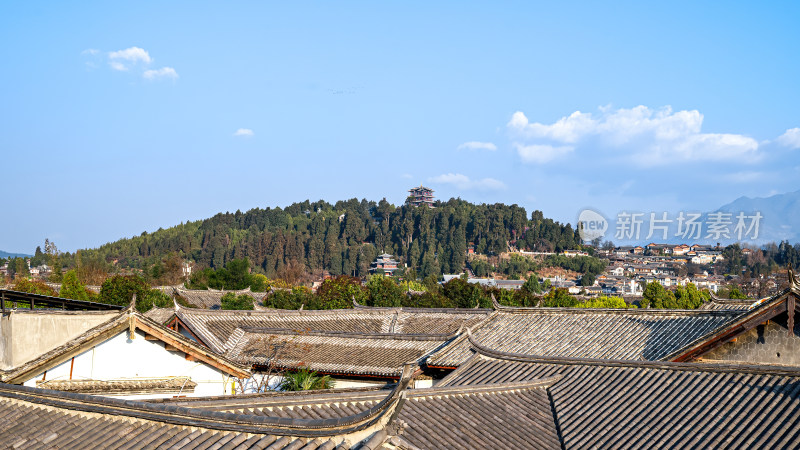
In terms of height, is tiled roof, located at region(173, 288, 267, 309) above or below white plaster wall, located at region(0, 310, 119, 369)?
below

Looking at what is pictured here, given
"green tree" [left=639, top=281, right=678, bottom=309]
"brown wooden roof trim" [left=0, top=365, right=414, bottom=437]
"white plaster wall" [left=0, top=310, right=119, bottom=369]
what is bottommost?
"green tree" [left=639, top=281, right=678, bottom=309]

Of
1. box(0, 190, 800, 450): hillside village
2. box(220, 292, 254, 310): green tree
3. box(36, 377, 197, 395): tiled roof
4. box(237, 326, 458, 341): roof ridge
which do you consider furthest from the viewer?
box(220, 292, 254, 310): green tree

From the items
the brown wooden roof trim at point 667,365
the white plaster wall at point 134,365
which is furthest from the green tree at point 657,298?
the white plaster wall at point 134,365

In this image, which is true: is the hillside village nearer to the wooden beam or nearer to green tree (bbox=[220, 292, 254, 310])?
the wooden beam

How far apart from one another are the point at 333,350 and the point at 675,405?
13.9 metres

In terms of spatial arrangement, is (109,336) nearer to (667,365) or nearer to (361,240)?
(667,365)

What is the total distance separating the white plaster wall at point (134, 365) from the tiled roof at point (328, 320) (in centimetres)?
783

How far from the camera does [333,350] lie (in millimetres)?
24750

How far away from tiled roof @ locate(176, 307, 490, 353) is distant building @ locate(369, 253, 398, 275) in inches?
5127

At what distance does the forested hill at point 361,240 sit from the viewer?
16338cm

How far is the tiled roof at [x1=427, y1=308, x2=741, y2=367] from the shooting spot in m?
19.3

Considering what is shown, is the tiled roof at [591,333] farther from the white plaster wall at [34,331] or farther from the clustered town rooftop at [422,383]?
the white plaster wall at [34,331]

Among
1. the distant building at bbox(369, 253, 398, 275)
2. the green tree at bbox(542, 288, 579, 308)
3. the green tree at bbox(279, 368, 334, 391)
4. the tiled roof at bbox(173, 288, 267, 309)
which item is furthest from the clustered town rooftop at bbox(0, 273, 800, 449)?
the distant building at bbox(369, 253, 398, 275)

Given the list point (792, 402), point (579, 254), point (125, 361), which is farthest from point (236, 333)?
point (579, 254)
